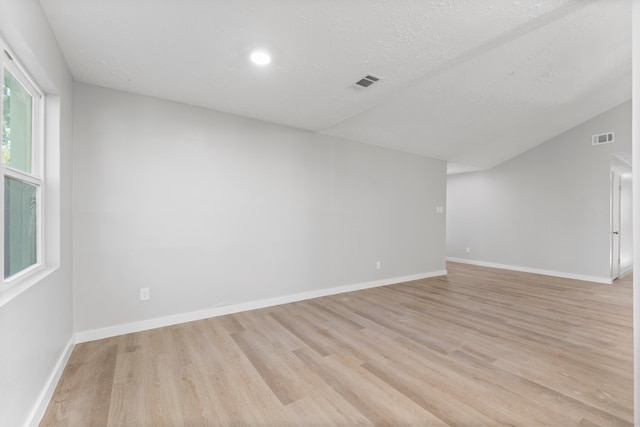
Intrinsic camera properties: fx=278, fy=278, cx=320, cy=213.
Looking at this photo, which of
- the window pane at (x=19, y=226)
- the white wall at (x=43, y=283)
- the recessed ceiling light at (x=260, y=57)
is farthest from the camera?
the recessed ceiling light at (x=260, y=57)

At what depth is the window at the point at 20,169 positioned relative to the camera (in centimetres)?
152

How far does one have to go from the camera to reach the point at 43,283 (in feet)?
5.75

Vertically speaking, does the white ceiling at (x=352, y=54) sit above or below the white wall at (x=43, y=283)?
above

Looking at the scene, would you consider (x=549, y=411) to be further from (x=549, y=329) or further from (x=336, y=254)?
(x=336, y=254)

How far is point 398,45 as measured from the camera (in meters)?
2.13

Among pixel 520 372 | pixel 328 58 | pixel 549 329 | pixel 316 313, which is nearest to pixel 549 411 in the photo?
pixel 520 372

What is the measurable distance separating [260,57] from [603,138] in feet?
20.3

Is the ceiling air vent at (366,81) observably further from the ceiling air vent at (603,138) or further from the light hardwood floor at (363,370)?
the ceiling air vent at (603,138)

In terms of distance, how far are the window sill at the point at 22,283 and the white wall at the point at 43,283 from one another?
3cm

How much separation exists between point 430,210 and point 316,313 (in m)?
3.33

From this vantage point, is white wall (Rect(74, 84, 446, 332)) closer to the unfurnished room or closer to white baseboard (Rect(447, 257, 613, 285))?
the unfurnished room

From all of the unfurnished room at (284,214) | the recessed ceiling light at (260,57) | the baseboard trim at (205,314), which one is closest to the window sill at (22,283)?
the unfurnished room at (284,214)

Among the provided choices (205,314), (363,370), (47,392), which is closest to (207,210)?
(205,314)

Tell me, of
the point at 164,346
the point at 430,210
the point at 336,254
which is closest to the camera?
the point at 164,346
